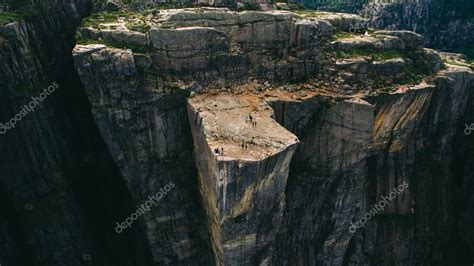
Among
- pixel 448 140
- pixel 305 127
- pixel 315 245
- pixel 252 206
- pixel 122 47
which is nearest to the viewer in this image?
pixel 252 206

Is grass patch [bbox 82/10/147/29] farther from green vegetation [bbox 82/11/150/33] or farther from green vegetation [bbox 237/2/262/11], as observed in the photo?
green vegetation [bbox 237/2/262/11]

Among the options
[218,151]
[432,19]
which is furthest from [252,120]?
[432,19]

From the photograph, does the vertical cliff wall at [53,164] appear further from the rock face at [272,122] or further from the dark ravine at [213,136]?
the rock face at [272,122]

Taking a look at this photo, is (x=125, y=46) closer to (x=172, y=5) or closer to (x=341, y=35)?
(x=172, y=5)

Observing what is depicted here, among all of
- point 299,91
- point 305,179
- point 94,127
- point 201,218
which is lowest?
point 201,218

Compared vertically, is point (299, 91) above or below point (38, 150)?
above

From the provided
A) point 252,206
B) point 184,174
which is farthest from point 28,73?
point 252,206

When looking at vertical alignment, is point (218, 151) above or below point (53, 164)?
above

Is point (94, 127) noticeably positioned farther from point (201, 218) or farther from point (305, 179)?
point (305, 179)

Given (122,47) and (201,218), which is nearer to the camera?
(122,47)
